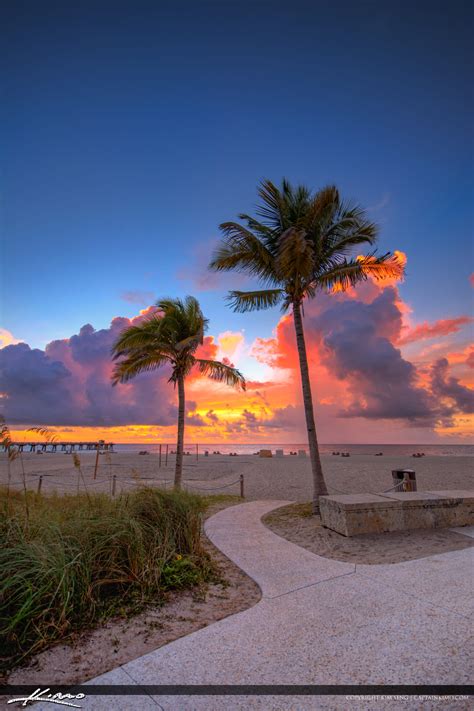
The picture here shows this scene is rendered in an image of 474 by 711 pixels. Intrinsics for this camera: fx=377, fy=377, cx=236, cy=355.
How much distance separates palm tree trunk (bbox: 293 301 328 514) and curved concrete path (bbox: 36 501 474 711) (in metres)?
4.66

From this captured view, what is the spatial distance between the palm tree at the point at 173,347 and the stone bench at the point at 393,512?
23.5 feet

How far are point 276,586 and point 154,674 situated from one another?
229cm

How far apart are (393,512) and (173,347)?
9379 millimetres

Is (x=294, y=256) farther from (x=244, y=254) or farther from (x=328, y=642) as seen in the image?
(x=328, y=642)

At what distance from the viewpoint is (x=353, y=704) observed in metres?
2.69

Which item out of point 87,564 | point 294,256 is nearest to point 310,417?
point 294,256

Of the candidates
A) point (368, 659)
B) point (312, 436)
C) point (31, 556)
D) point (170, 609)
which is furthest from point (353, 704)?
point (312, 436)

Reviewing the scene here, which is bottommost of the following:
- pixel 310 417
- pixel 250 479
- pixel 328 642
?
pixel 250 479

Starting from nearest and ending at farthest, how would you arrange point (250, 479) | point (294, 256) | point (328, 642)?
point (328, 642) < point (294, 256) < point (250, 479)

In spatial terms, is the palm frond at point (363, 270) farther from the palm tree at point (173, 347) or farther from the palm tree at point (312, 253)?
the palm tree at point (173, 347)

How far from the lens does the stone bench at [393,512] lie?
764 centimetres

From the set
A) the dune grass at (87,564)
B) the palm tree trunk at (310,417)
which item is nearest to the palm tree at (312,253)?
the palm tree trunk at (310,417)

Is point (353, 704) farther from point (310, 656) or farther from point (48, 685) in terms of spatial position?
point (48, 685)

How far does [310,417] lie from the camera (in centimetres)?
1062
